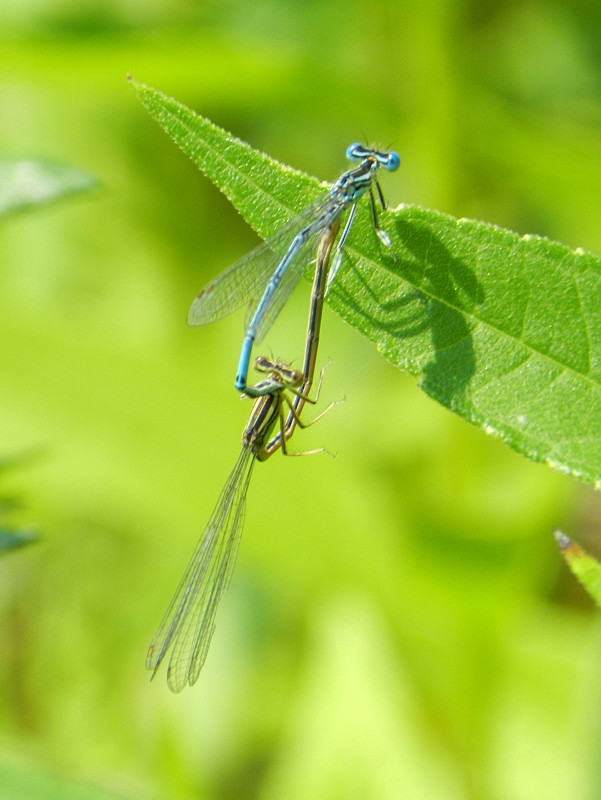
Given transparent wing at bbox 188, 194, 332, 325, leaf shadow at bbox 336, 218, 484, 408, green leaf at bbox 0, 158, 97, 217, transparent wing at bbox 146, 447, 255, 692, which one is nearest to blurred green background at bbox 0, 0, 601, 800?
transparent wing at bbox 146, 447, 255, 692

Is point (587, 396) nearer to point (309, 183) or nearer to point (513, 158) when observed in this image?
point (309, 183)

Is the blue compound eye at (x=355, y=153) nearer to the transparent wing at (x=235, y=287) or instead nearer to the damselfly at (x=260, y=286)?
the damselfly at (x=260, y=286)

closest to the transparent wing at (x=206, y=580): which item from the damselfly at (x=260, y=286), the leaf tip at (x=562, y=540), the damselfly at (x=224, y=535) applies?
the damselfly at (x=224, y=535)

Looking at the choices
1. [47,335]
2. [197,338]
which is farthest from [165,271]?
[47,335]

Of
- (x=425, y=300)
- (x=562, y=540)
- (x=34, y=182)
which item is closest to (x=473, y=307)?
(x=425, y=300)

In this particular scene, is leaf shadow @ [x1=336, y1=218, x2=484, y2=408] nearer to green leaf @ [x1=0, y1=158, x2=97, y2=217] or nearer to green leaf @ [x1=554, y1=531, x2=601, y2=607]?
green leaf @ [x1=554, y1=531, x2=601, y2=607]

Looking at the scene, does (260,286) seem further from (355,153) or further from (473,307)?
(473,307)
